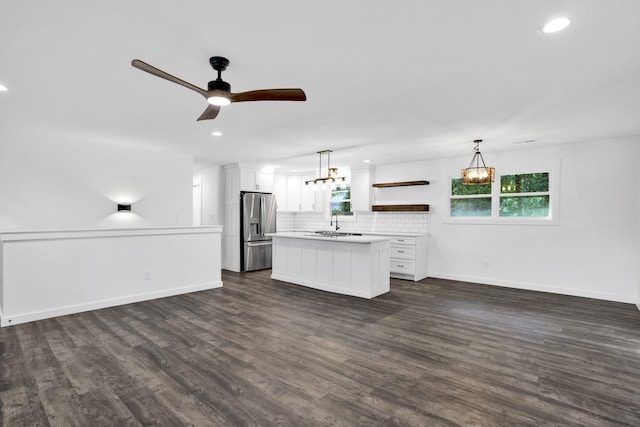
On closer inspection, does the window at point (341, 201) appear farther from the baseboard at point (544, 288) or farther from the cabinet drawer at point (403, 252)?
the baseboard at point (544, 288)

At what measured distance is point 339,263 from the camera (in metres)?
5.27

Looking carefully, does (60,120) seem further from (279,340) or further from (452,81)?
(452,81)

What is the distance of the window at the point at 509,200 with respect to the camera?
5520mm

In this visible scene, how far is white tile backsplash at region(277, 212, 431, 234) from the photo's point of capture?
6941mm

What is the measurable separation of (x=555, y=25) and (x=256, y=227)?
21.0 feet

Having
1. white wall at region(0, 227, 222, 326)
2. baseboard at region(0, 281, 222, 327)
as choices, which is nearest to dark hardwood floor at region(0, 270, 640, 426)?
baseboard at region(0, 281, 222, 327)

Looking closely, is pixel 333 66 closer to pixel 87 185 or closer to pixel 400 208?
pixel 87 185

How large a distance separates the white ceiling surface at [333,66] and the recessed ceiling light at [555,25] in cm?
5

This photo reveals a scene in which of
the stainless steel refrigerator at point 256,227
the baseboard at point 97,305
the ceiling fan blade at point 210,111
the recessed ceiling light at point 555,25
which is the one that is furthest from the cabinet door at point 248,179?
the recessed ceiling light at point 555,25

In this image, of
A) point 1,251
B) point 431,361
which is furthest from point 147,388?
point 1,251

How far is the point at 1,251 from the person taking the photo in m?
3.79

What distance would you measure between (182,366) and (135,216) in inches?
151

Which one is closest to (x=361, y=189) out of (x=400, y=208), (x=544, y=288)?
(x=400, y=208)

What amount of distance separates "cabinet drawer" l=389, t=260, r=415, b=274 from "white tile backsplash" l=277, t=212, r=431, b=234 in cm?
90
